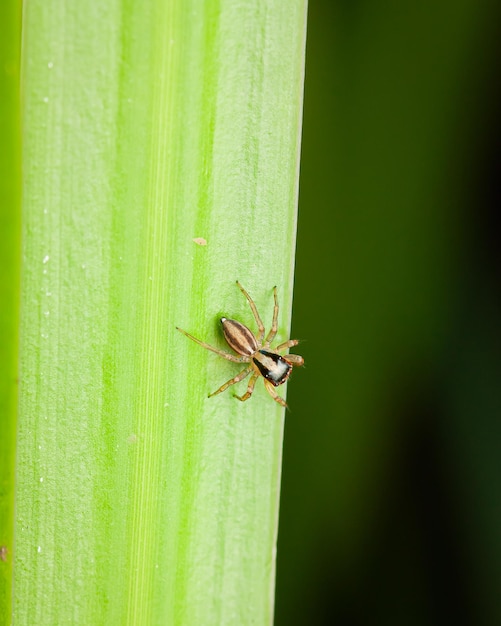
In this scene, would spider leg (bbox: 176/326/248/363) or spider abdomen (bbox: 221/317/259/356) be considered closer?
spider leg (bbox: 176/326/248/363)

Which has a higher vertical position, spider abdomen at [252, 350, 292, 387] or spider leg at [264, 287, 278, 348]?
spider leg at [264, 287, 278, 348]

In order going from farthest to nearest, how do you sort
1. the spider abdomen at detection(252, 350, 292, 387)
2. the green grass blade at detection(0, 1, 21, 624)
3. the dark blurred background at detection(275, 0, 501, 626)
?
the spider abdomen at detection(252, 350, 292, 387)
the dark blurred background at detection(275, 0, 501, 626)
the green grass blade at detection(0, 1, 21, 624)

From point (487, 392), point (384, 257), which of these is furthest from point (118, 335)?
point (487, 392)

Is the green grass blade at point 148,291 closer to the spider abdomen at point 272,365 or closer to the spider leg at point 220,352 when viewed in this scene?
the spider leg at point 220,352

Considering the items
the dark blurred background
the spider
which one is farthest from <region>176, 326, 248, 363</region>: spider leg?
the dark blurred background

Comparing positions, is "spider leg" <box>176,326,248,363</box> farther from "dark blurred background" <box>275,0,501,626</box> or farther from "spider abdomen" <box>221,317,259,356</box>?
"dark blurred background" <box>275,0,501,626</box>

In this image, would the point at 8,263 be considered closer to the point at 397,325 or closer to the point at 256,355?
the point at 256,355
